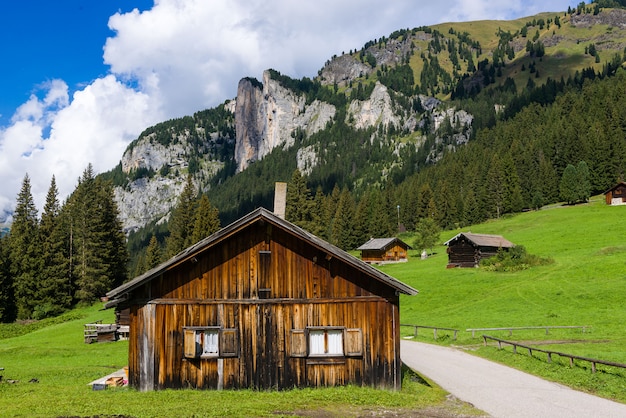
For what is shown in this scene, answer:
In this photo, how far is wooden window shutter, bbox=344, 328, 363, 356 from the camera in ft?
59.4

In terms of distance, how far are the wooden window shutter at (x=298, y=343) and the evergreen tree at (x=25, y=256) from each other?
5714 centimetres

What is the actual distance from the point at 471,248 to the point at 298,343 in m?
51.0

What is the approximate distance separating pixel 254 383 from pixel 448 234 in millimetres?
88941

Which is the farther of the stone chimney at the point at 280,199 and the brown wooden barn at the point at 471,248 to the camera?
the brown wooden barn at the point at 471,248

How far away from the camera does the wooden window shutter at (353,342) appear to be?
59.4 feet

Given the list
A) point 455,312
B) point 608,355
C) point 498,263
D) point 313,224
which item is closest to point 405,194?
point 313,224

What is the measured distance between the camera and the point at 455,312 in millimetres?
43344

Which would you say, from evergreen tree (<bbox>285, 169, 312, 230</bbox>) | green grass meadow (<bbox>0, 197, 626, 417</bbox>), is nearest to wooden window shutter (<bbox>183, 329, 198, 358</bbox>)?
green grass meadow (<bbox>0, 197, 626, 417</bbox>)

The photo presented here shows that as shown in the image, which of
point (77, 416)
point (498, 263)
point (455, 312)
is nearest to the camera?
point (77, 416)

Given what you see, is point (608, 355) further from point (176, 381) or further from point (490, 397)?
point (176, 381)

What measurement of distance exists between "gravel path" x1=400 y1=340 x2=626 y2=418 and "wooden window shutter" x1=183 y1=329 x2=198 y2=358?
395 inches

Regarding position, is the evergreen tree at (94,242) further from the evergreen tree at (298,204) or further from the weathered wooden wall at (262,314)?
the weathered wooden wall at (262,314)

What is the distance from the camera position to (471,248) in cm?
6412

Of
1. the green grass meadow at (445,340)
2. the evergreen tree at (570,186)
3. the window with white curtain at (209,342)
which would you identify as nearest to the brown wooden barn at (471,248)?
the green grass meadow at (445,340)
